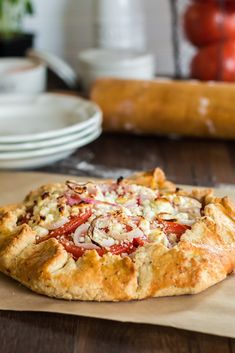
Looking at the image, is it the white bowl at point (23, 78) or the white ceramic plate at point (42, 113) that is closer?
the white ceramic plate at point (42, 113)

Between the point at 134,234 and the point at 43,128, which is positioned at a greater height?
the point at 134,234

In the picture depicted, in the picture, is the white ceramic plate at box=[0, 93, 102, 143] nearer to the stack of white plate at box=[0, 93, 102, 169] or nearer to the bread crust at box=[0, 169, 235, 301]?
the stack of white plate at box=[0, 93, 102, 169]

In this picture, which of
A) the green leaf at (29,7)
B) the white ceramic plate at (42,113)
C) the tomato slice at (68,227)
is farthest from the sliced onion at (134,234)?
the green leaf at (29,7)

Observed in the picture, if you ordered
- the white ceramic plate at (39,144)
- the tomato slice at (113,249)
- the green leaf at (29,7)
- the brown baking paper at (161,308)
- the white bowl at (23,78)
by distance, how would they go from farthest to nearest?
the green leaf at (29,7)
the white bowl at (23,78)
the white ceramic plate at (39,144)
the tomato slice at (113,249)
the brown baking paper at (161,308)

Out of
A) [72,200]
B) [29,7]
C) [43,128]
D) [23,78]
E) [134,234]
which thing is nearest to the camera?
[134,234]

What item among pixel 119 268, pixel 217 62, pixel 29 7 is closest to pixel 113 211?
pixel 119 268

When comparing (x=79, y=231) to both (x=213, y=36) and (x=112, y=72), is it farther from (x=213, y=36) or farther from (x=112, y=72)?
(x=213, y=36)

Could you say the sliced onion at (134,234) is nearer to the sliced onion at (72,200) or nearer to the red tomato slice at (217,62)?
the sliced onion at (72,200)

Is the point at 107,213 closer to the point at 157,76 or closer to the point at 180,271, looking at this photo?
the point at 180,271
